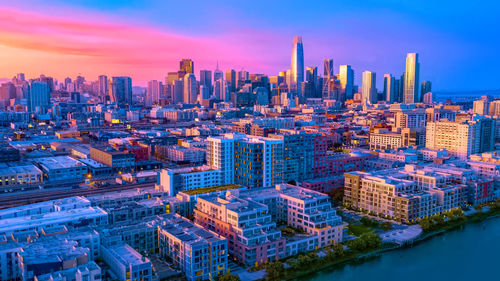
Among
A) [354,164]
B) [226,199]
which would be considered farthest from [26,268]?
[354,164]

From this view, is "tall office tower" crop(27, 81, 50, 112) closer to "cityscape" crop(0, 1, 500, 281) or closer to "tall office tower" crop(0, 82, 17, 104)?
"tall office tower" crop(0, 82, 17, 104)

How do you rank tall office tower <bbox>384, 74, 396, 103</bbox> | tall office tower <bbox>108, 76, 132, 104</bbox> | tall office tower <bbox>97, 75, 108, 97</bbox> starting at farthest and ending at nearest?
tall office tower <bbox>97, 75, 108, 97</bbox> < tall office tower <bbox>384, 74, 396, 103</bbox> < tall office tower <bbox>108, 76, 132, 104</bbox>

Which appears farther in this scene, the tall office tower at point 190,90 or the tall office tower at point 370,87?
the tall office tower at point 370,87

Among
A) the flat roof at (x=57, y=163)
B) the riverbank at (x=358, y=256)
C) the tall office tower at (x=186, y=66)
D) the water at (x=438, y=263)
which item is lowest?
the water at (x=438, y=263)

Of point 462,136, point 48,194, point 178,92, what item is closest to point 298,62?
point 178,92

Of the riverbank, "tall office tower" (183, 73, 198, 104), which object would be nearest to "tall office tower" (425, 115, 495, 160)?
the riverbank

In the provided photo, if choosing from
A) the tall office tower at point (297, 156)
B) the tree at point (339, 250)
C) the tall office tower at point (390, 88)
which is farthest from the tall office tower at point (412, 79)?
the tree at point (339, 250)

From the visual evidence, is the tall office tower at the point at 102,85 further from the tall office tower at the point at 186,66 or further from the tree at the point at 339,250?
the tree at the point at 339,250
